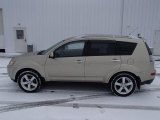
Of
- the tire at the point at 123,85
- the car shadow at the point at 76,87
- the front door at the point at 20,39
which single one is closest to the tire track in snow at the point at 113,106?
the tire at the point at 123,85

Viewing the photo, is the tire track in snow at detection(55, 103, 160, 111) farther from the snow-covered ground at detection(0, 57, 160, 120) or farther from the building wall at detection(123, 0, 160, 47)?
Answer: the building wall at detection(123, 0, 160, 47)

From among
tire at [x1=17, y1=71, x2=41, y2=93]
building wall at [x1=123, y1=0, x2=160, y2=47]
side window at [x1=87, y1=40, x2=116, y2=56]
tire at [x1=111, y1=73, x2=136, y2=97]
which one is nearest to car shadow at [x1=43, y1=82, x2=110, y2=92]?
tire at [x1=17, y1=71, x2=41, y2=93]

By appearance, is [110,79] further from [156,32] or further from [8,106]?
[156,32]

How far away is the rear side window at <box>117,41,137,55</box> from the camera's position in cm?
596

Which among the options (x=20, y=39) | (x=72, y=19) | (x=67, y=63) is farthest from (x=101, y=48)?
(x=20, y=39)

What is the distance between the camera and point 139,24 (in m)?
13.4

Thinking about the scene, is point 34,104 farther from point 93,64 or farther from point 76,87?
point 93,64

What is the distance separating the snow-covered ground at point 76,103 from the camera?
4.88m

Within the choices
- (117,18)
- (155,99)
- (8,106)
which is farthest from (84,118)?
(117,18)

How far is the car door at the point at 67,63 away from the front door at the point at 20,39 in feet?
27.0

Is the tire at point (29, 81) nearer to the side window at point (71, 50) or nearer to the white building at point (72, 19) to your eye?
the side window at point (71, 50)

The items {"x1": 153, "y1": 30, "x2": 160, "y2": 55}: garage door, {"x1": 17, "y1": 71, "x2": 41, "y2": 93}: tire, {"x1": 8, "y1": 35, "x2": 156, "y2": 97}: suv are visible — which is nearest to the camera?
{"x1": 8, "y1": 35, "x2": 156, "y2": 97}: suv

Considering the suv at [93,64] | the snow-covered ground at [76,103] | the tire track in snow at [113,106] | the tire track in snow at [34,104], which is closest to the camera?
the snow-covered ground at [76,103]

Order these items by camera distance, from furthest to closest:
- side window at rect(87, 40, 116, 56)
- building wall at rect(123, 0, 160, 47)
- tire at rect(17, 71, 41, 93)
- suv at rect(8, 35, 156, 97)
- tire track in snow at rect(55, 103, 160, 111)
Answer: building wall at rect(123, 0, 160, 47) → tire at rect(17, 71, 41, 93) → side window at rect(87, 40, 116, 56) → suv at rect(8, 35, 156, 97) → tire track in snow at rect(55, 103, 160, 111)
